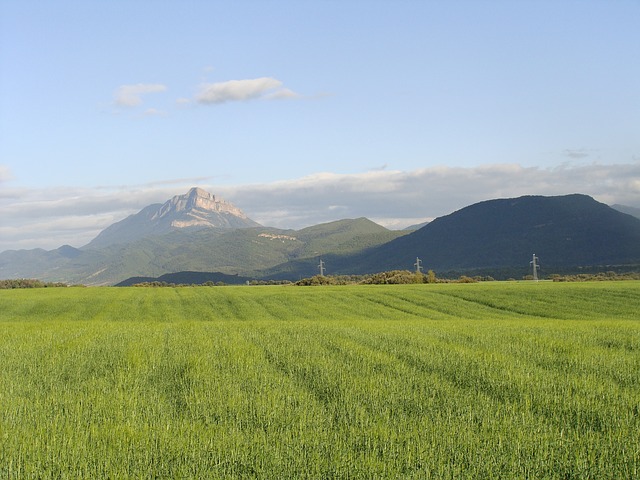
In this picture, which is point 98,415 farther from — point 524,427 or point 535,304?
point 535,304

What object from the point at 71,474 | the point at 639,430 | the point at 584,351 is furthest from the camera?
the point at 584,351

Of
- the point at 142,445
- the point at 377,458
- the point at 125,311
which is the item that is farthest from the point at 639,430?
the point at 125,311

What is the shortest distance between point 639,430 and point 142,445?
341 inches

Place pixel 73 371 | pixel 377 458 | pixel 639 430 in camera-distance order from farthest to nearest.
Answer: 1. pixel 73 371
2. pixel 639 430
3. pixel 377 458

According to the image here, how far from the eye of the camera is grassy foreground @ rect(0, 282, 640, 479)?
902 cm

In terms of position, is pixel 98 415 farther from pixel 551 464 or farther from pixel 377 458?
pixel 551 464

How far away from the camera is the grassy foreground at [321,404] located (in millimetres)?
9023

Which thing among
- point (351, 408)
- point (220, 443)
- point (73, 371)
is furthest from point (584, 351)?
point (73, 371)

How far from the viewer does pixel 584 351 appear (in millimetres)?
19109

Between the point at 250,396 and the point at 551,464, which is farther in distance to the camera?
the point at 250,396

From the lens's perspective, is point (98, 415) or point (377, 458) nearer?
point (377, 458)

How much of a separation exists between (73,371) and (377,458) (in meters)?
10.5

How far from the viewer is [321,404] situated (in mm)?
12508

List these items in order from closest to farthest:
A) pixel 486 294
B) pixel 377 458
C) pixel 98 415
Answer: pixel 377 458 → pixel 98 415 → pixel 486 294
